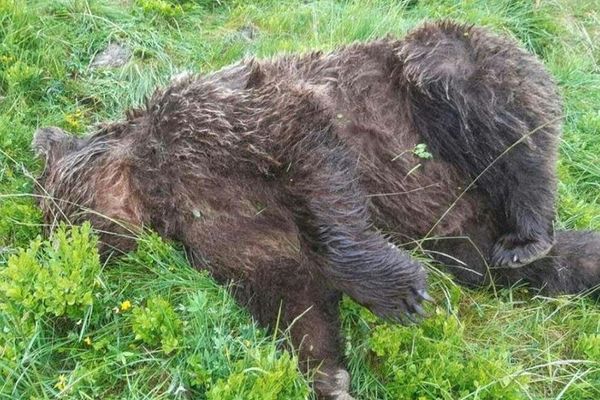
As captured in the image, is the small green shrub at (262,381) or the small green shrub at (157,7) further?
the small green shrub at (157,7)

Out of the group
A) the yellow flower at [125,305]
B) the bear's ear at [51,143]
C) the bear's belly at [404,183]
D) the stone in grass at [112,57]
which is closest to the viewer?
the yellow flower at [125,305]

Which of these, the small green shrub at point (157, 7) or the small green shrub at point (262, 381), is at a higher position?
the small green shrub at point (157, 7)

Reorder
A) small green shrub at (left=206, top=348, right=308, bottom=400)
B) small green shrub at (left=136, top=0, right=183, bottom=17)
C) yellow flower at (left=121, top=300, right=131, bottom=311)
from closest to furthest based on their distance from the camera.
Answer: small green shrub at (left=206, top=348, right=308, bottom=400), yellow flower at (left=121, top=300, right=131, bottom=311), small green shrub at (left=136, top=0, right=183, bottom=17)

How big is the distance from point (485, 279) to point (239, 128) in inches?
64.1

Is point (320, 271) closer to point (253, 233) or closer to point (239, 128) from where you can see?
point (253, 233)

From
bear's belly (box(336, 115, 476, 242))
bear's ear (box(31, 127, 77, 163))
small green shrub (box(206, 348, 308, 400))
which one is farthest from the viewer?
bear's ear (box(31, 127, 77, 163))

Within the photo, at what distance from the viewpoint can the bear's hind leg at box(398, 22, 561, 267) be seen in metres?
3.74

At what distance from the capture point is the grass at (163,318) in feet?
9.44

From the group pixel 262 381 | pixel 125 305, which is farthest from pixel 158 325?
pixel 262 381

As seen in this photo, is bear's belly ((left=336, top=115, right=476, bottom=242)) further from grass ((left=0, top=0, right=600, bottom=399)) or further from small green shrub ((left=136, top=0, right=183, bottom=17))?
small green shrub ((left=136, top=0, right=183, bottom=17))

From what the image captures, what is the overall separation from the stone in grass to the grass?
6 centimetres

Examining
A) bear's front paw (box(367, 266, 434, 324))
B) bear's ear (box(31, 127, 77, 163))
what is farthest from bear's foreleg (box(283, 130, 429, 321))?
bear's ear (box(31, 127, 77, 163))

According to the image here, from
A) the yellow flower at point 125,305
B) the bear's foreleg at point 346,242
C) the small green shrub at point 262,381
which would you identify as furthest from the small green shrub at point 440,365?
the yellow flower at point 125,305

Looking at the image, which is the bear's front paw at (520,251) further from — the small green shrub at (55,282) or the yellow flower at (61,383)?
the yellow flower at (61,383)
